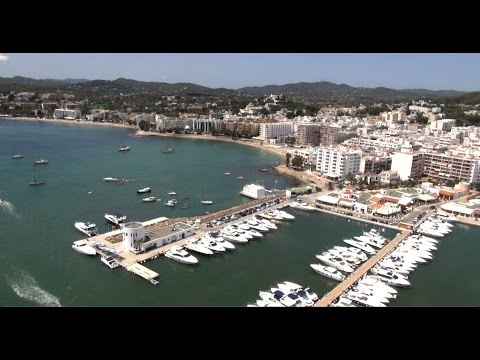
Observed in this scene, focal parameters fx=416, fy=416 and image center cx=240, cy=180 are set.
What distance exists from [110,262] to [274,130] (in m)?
14.1

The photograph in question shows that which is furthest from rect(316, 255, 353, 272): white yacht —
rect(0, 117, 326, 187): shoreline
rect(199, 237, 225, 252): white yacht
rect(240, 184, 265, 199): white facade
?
rect(0, 117, 326, 187): shoreline

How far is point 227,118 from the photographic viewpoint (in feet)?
70.9

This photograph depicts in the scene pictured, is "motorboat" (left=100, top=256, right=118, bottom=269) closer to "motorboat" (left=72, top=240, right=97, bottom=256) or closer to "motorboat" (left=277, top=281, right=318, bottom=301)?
"motorboat" (left=72, top=240, right=97, bottom=256)

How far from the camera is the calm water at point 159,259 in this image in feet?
15.7

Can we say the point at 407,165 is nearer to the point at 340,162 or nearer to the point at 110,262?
the point at 340,162

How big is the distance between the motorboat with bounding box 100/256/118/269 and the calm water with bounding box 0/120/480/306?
9cm

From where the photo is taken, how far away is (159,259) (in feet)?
18.5

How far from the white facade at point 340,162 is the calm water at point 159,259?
1289 mm

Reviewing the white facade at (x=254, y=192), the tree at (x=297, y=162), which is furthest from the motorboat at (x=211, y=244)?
the tree at (x=297, y=162)

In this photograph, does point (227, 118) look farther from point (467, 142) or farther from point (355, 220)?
point (355, 220)

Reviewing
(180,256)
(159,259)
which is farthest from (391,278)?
(159,259)

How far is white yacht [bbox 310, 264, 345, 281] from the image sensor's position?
5141 millimetres

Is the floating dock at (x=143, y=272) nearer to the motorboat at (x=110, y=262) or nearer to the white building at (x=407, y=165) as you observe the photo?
the motorboat at (x=110, y=262)

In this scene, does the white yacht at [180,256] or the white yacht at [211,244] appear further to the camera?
the white yacht at [211,244]
